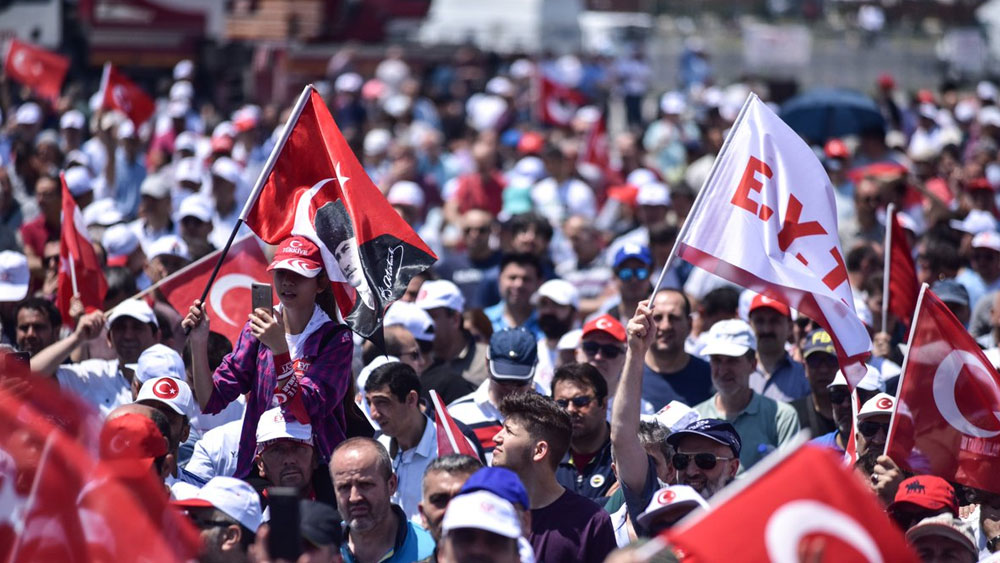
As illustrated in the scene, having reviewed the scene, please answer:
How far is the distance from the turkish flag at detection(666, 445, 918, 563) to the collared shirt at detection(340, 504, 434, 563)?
73.2 inches

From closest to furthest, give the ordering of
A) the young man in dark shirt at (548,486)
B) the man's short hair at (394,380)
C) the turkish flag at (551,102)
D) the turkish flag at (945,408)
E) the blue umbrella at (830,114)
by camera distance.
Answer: the young man in dark shirt at (548,486) → the turkish flag at (945,408) → the man's short hair at (394,380) → the blue umbrella at (830,114) → the turkish flag at (551,102)

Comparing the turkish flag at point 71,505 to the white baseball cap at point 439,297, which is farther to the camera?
the white baseball cap at point 439,297

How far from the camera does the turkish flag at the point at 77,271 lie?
8883 millimetres

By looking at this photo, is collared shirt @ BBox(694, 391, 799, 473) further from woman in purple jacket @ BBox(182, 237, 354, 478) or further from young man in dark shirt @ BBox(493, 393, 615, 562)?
woman in purple jacket @ BBox(182, 237, 354, 478)

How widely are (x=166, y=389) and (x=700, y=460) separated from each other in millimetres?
2270

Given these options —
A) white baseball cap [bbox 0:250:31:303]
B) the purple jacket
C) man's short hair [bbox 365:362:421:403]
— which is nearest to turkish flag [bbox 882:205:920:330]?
man's short hair [bbox 365:362:421:403]

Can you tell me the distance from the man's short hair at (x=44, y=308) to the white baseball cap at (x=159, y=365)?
1267 millimetres

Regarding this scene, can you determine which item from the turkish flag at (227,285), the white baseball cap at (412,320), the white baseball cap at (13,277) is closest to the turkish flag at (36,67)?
the white baseball cap at (13,277)

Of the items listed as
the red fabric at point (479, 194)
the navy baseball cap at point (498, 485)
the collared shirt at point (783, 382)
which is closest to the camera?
the navy baseball cap at point (498, 485)

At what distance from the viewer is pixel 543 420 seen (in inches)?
239

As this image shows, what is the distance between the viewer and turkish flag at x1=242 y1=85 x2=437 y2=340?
6402mm

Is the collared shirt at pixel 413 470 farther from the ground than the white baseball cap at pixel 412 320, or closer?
farther from the ground

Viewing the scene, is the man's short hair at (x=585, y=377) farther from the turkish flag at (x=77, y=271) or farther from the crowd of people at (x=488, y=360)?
the turkish flag at (x=77, y=271)

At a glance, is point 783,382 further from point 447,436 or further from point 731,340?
point 447,436
